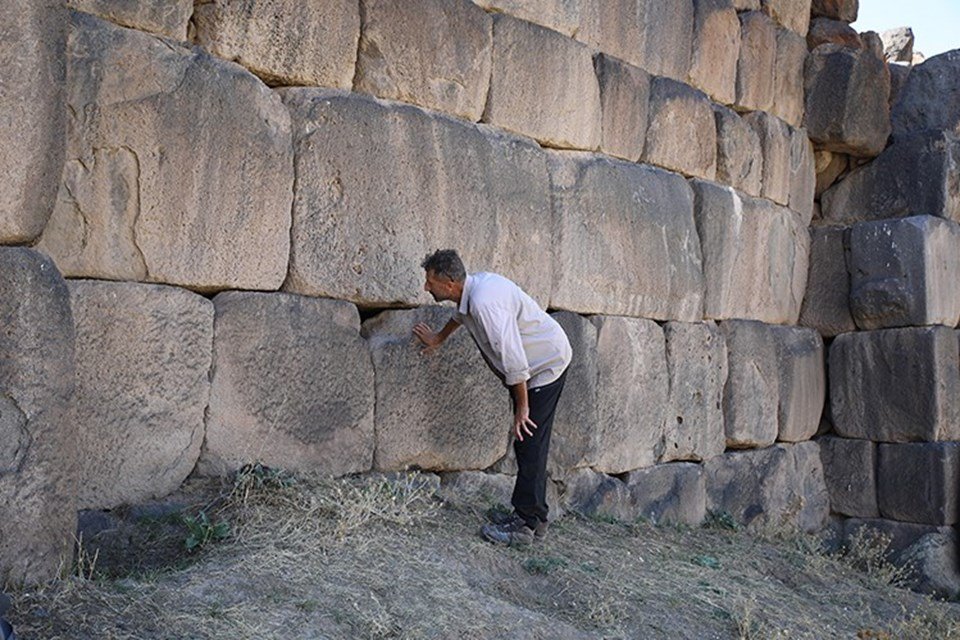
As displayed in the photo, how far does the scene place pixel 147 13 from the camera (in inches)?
194

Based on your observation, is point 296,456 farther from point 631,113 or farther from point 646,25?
point 646,25

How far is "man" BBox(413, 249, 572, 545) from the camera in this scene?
5.42 metres

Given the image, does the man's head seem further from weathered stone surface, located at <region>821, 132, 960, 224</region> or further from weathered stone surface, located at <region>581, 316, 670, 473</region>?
weathered stone surface, located at <region>821, 132, 960, 224</region>

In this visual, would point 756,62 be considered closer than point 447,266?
No

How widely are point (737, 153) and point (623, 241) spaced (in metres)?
1.84

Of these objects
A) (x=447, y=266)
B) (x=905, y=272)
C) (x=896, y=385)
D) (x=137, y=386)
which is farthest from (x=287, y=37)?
(x=896, y=385)

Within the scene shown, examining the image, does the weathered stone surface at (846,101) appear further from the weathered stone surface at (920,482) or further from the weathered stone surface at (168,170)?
the weathered stone surface at (168,170)

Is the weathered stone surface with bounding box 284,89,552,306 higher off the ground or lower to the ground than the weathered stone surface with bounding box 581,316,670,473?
higher

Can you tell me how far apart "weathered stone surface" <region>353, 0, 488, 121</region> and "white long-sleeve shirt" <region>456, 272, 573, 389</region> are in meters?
1.16

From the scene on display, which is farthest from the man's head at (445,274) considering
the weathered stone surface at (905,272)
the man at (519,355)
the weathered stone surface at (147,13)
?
the weathered stone surface at (905,272)

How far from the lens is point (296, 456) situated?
5383mm

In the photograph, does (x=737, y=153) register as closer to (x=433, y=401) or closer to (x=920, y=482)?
(x=920, y=482)

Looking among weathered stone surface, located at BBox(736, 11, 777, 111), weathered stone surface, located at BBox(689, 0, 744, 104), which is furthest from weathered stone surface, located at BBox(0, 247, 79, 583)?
weathered stone surface, located at BBox(736, 11, 777, 111)

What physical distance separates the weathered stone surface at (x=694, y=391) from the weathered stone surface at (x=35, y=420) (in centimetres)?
458
